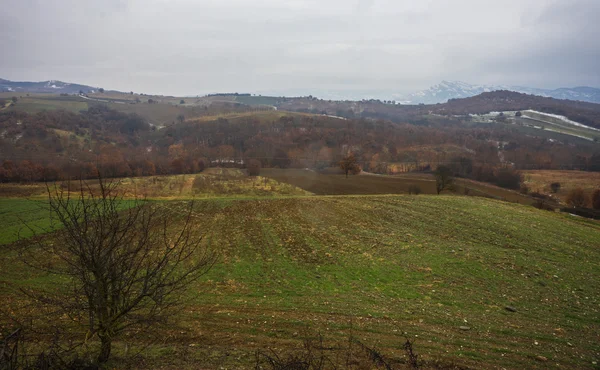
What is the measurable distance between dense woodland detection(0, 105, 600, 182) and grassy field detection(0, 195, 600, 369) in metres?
61.5

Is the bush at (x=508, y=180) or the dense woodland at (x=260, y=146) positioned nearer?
the bush at (x=508, y=180)

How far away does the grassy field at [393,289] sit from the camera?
1067 centimetres

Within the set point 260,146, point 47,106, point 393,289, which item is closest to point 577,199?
point 393,289

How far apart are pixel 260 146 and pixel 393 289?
351 feet

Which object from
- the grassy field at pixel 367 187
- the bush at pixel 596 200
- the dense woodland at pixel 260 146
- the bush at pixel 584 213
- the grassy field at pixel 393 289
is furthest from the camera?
the dense woodland at pixel 260 146

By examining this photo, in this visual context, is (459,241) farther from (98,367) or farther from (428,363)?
(98,367)

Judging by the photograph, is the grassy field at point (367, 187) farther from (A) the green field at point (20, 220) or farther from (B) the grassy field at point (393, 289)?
(A) the green field at point (20, 220)

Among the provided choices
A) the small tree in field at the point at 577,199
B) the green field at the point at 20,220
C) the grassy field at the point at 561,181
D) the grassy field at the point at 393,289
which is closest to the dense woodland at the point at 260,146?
the grassy field at the point at 561,181

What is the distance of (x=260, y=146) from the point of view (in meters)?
119

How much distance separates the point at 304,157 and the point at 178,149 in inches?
1924

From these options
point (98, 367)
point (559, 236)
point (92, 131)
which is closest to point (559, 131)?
point (559, 236)

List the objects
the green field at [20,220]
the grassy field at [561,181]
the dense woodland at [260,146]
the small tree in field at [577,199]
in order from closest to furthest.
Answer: the green field at [20,220] → the small tree in field at [577,199] → the grassy field at [561,181] → the dense woodland at [260,146]

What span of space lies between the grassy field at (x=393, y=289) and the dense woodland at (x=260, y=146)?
61.5m

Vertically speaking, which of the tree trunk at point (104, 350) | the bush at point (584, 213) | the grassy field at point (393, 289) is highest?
the tree trunk at point (104, 350)
